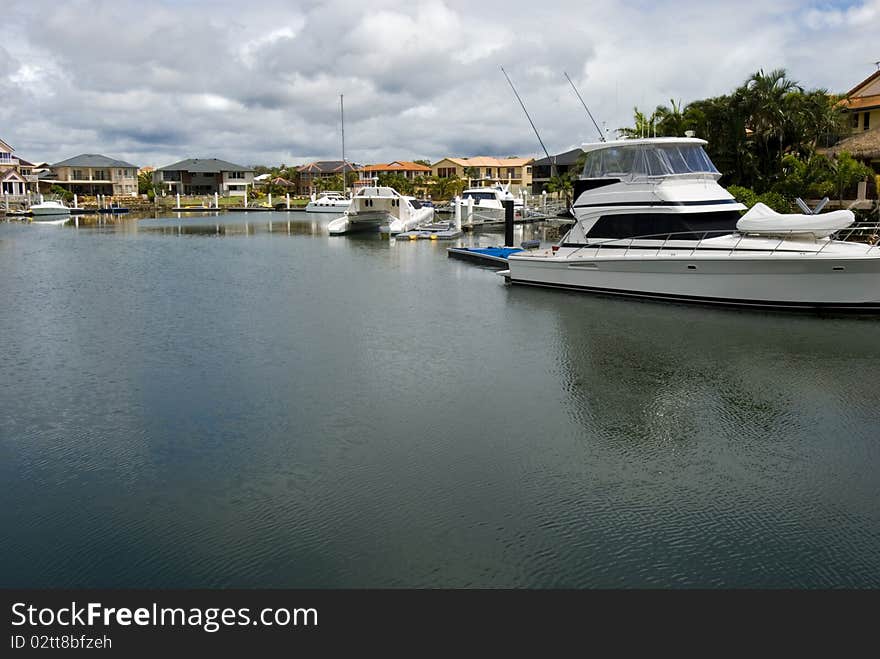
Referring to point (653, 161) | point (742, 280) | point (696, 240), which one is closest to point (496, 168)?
point (653, 161)

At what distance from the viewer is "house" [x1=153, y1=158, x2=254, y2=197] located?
12300cm

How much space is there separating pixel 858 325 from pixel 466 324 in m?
9.54

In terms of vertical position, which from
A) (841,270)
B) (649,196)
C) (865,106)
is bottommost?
(841,270)

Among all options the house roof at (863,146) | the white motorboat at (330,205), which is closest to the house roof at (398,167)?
the white motorboat at (330,205)

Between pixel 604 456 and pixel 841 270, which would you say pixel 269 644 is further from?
pixel 841 270

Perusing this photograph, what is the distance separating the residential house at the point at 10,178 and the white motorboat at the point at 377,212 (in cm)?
6064

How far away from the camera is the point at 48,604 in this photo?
6.64 m

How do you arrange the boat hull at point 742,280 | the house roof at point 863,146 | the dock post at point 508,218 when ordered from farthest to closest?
the house roof at point 863,146, the dock post at point 508,218, the boat hull at point 742,280

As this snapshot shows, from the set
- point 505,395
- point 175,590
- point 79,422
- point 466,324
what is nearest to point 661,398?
point 505,395

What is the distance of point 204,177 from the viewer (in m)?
124

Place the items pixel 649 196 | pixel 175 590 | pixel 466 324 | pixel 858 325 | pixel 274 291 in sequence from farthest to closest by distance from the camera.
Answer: pixel 274 291 < pixel 649 196 < pixel 466 324 < pixel 858 325 < pixel 175 590

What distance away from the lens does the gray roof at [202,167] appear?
123m

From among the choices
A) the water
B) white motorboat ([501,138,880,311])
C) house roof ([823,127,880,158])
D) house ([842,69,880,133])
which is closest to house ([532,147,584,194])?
house ([842,69,880,133])

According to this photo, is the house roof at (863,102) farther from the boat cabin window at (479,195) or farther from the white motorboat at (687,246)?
the boat cabin window at (479,195)
